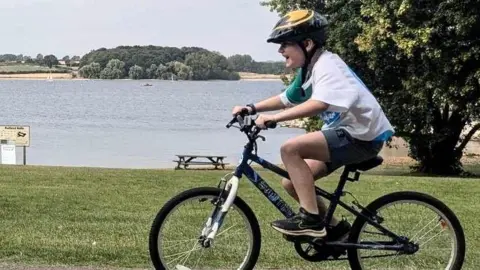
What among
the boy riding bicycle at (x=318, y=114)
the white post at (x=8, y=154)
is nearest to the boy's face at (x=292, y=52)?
the boy riding bicycle at (x=318, y=114)

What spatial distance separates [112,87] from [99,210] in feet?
539

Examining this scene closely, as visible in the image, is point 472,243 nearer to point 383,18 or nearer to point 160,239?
point 160,239

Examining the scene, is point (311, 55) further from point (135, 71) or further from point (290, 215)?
point (135, 71)

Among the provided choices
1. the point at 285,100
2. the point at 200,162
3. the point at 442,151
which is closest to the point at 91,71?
the point at 200,162

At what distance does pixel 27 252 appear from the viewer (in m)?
6.17

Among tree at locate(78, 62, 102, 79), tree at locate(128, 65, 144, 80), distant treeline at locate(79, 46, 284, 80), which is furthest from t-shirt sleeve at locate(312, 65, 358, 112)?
tree at locate(78, 62, 102, 79)

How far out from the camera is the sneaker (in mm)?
4587

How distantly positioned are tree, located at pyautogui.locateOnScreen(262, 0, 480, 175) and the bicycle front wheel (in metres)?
16.6

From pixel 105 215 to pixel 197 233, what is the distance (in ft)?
14.6

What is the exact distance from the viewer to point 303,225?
4586 millimetres

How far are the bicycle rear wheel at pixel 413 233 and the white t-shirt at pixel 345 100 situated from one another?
52 cm

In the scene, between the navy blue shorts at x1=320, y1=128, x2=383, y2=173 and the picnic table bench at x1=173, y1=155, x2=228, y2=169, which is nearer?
the navy blue shorts at x1=320, y1=128, x2=383, y2=173

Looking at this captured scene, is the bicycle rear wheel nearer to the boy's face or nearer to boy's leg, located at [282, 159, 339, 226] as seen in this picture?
boy's leg, located at [282, 159, 339, 226]

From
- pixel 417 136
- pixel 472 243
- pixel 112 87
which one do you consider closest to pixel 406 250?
pixel 472 243
